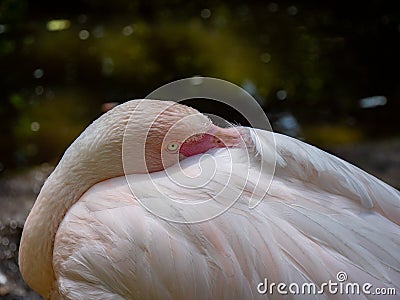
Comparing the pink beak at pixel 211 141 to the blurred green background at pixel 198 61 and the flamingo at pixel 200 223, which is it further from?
the blurred green background at pixel 198 61

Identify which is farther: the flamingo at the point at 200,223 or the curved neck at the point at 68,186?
the curved neck at the point at 68,186

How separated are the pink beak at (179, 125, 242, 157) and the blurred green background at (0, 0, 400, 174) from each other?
2.05 m

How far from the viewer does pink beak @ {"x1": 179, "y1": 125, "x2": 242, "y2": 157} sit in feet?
6.80

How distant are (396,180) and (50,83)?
2517 mm

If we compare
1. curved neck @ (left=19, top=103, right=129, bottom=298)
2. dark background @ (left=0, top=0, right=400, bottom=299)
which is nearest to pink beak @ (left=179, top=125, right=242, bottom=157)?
curved neck @ (left=19, top=103, right=129, bottom=298)

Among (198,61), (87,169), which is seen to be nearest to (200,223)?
(87,169)

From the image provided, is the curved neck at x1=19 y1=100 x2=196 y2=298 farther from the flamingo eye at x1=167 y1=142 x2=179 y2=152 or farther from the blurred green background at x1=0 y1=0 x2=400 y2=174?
the blurred green background at x1=0 y1=0 x2=400 y2=174

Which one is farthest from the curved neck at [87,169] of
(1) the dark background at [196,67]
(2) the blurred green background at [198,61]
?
(2) the blurred green background at [198,61]

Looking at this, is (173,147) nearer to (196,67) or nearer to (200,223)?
(200,223)

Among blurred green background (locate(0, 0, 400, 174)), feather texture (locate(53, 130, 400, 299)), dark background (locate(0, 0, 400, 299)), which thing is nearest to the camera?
feather texture (locate(53, 130, 400, 299))

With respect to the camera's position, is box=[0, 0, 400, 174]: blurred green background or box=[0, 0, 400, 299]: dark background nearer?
box=[0, 0, 400, 299]: dark background

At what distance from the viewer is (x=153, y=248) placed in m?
1.83

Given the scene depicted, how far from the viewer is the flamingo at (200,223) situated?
1.81 metres

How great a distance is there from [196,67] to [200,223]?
3152 millimetres
